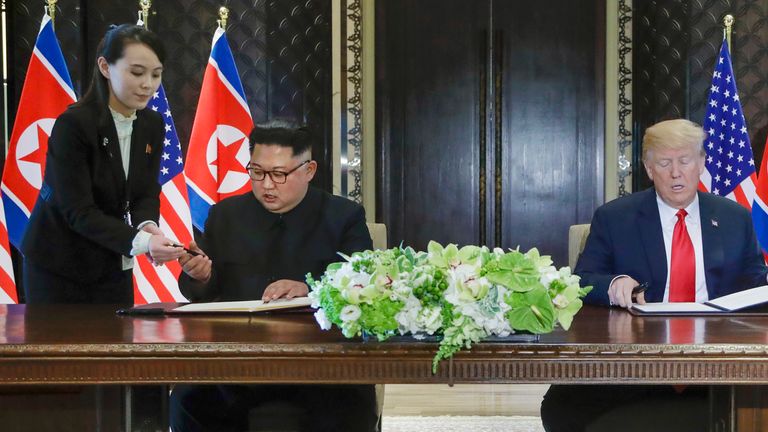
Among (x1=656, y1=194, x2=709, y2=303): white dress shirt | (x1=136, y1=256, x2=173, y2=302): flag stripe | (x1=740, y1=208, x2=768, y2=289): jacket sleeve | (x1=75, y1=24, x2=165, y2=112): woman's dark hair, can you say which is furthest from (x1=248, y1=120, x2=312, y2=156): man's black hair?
(x1=136, y1=256, x2=173, y2=302): flag stripe

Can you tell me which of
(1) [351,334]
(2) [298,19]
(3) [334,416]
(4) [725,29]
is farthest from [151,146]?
(4) [725,29]

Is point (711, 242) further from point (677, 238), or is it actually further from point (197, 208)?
point (197, 208)

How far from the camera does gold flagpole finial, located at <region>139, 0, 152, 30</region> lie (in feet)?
16.6

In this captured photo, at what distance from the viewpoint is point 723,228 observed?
8.80 feet

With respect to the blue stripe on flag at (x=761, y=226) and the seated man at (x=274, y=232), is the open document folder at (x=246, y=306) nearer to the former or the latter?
the seated man at (x=274, y=232)

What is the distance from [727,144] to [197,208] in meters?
3.03

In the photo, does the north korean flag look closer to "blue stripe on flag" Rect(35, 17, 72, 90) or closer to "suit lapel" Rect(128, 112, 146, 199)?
"blue stripe on flag" Rect(35, 17, 72, 90)

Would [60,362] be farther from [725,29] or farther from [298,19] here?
[725,29]

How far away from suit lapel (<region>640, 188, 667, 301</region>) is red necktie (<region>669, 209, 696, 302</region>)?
0.09ft

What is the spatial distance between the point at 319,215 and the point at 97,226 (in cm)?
72

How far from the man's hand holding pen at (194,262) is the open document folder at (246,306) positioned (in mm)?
206

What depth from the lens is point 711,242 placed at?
8.72 feet

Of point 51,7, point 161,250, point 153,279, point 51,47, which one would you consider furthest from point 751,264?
point 51,7

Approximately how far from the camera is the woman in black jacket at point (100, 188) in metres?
2.74
